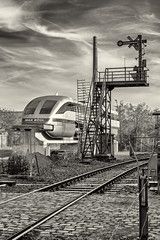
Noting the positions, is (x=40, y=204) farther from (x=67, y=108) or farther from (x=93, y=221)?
(x=67, y=108)

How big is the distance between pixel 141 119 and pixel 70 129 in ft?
149

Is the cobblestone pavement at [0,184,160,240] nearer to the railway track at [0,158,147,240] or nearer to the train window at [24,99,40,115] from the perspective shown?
the railway track at [0,158,147,240]

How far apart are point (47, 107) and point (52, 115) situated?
45.4 inches

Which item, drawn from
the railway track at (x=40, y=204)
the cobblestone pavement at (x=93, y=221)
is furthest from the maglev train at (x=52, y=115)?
the cobblestone pavement at (x=93, y=221)

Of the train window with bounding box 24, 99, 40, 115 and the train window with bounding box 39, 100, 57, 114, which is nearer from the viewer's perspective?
the train window with bounding box 39, 100, 57, 114

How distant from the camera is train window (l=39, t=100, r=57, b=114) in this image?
1334 inches

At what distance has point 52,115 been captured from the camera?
33406mm

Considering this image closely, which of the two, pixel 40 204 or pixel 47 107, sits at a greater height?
pixel 47 107

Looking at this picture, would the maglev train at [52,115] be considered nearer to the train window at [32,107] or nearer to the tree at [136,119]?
the train window at [32,107]

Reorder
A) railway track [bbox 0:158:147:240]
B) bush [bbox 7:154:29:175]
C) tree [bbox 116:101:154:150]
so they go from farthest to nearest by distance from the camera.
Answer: tree [bbox 116:101:154:150] < bush [bbox 7:154:29:175] < railway track [bbox 0:158:147:240]

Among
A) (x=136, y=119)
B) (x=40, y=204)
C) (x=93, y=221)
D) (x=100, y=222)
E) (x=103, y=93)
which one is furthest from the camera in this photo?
(x=136, y=119)

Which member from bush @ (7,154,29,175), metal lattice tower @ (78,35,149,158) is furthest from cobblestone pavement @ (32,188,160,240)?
metal lattice tower @ (78,35,149,158)

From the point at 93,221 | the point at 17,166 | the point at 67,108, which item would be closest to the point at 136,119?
the point at 67,108

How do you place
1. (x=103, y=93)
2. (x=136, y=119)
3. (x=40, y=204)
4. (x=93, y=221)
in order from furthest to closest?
(x=136, y=119) < (x=103, y=93) < (x=40, y=204) < (x=93, y=221)
